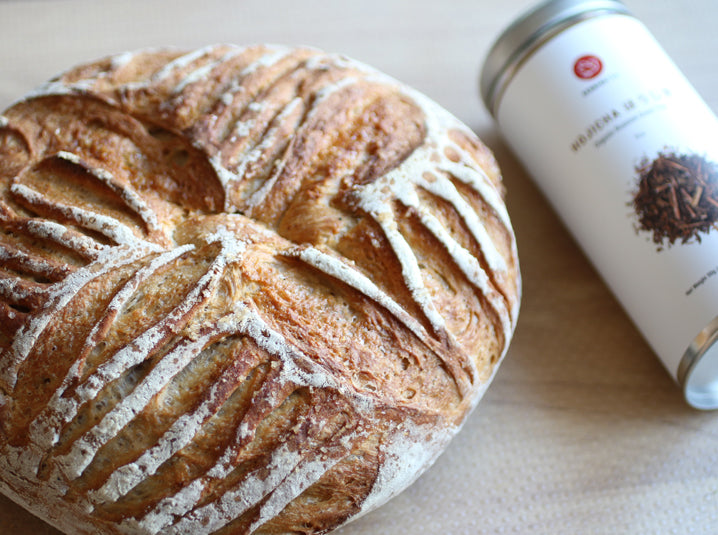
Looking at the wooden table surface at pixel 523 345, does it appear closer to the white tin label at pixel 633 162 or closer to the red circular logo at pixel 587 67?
the white tin label at pixel 633 162

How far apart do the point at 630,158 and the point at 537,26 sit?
279 millimetres

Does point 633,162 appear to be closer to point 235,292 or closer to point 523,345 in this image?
point 523,345

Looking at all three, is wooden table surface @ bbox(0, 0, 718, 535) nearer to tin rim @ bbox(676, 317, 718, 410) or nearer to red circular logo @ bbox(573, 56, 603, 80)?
tin rim @ bbox(676, 317, 718, 410)

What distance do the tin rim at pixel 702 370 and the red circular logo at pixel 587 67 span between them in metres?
0.44

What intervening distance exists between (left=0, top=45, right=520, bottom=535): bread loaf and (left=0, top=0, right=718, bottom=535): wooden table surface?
193 mm

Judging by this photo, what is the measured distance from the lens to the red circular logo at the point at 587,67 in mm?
1146

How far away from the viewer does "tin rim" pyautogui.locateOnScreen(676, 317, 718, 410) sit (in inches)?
41.3

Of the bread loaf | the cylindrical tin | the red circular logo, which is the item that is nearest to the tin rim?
the cylindrical tin

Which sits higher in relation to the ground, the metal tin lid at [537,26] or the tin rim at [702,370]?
the metal tin lid at [537,26]

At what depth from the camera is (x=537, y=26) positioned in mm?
1172

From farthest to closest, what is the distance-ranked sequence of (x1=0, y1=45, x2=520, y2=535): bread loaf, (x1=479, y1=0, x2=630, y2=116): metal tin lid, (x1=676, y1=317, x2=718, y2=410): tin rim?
1. (x1=479, y1=0, x2=630, y2=116): metal tin lid
2. (x1=676, y1=317, x2=718, y2=410): tin rim
3. (x1=0, y1=45, x2=520, y2=535): bread loaf

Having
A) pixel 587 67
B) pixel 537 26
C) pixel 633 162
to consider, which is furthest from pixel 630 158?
pixel 537 26

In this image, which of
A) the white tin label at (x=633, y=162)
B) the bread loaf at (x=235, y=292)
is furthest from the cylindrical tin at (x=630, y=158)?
the bread loaf at (x=235, y=292)

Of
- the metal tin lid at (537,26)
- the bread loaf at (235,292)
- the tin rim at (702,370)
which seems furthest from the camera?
the metal tin lid at (537,26)
